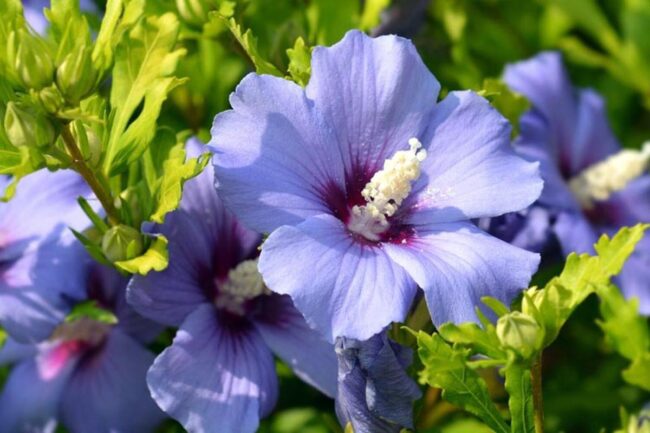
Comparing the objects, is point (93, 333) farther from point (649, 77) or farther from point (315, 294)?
point (649, 77)

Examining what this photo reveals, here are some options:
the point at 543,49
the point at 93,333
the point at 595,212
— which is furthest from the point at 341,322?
the point at 543,49

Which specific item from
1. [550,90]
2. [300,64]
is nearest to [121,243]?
[300,64]

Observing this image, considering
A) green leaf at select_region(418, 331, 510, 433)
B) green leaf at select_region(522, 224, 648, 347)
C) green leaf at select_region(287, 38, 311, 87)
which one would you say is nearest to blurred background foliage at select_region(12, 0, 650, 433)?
green leaf at select_region(287, 38, 311, 87)

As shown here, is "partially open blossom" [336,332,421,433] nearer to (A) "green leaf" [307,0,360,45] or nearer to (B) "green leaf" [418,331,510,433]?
(B) "green leaf" [418,331,510,433]

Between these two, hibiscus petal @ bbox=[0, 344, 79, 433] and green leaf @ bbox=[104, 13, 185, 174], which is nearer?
green leaf @ bbox=[104, 13, 185, 174]

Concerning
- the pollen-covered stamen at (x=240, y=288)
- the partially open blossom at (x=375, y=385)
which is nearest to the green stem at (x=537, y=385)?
the partially open blossom at (x=375, y=385)

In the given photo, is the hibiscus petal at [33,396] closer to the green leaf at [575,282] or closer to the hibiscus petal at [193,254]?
the hibiscus petal at [193,254]
